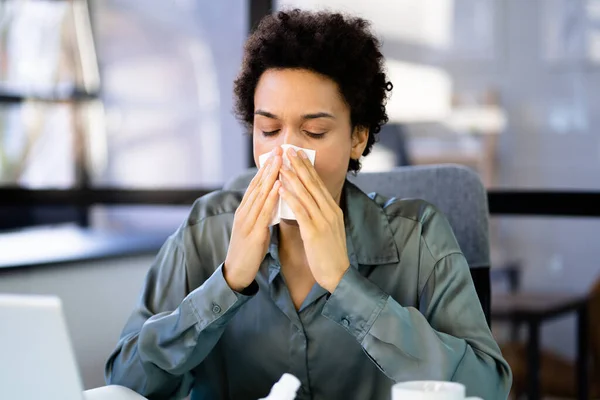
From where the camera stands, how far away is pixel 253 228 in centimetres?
136

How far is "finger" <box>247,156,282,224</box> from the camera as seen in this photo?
1.35 m

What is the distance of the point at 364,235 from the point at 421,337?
31 centimetres

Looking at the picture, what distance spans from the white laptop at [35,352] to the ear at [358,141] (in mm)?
796

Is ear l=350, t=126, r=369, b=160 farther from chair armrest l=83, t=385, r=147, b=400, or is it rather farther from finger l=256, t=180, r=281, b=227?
chair armrest l=83, t=385, r=147, b=400

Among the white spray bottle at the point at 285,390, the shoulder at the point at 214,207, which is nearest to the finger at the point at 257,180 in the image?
the shoulder at the point at 214,207

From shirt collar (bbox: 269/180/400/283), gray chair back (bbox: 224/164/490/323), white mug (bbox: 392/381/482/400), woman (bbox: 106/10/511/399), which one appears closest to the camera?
white mug (bbox: 392/381/482/400)

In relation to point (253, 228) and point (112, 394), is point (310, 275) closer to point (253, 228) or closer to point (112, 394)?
point (253, 228)

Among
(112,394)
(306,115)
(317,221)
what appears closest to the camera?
(112,394)

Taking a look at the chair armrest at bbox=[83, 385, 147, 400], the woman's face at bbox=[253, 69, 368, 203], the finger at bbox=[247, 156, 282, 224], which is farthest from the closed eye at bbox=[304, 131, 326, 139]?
the chair armrest at bbox=[83, 385, 147, 400]

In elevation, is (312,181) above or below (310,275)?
above

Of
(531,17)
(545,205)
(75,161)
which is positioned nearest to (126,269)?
(75,161)

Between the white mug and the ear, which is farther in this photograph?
the ear

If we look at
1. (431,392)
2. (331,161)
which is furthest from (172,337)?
(431,392)

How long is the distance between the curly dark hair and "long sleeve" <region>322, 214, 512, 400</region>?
368 millimetres
